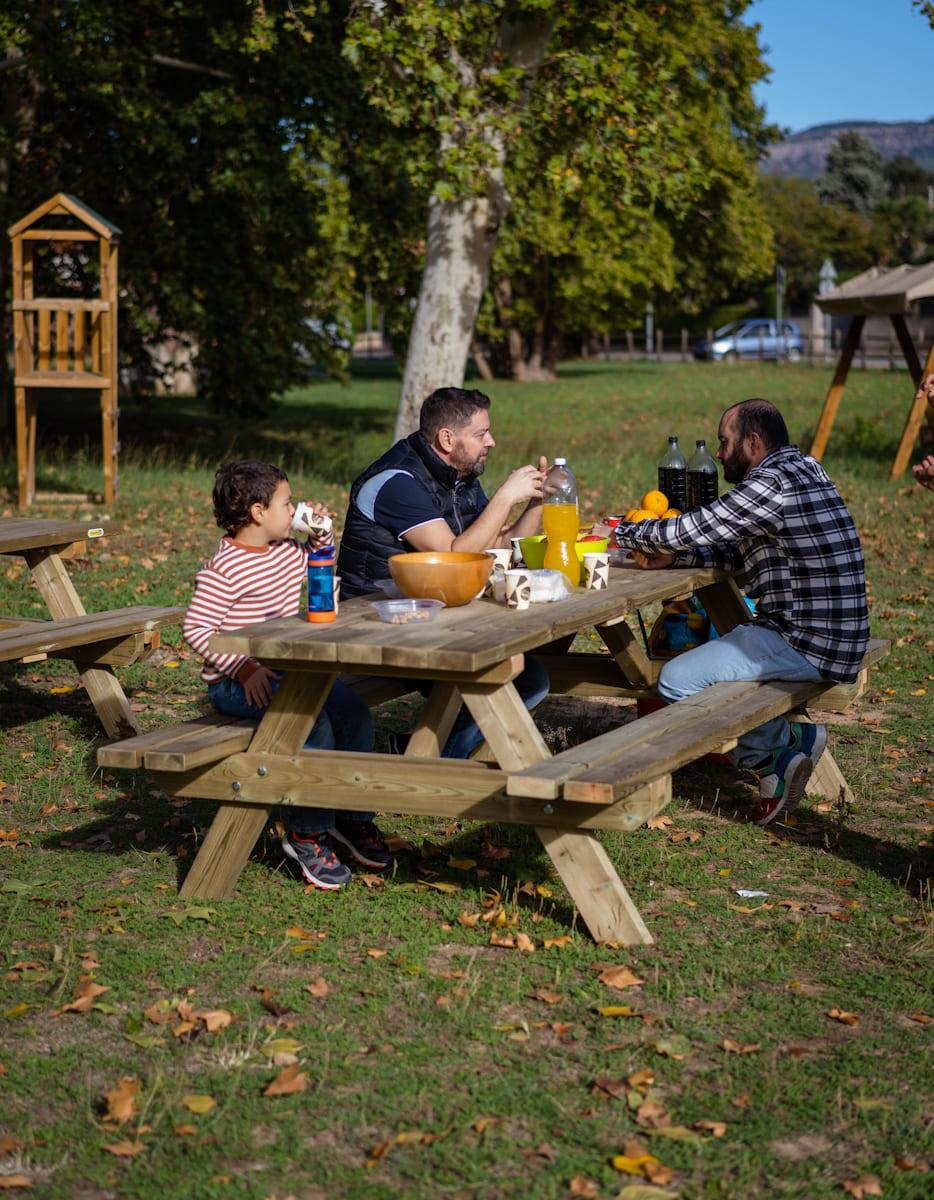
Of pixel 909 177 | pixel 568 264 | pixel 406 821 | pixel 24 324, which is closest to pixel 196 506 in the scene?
pixel 24 324

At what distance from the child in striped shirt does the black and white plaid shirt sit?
1361 millimetres

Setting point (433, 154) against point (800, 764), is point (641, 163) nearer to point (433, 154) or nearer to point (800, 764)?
point (433, 154)

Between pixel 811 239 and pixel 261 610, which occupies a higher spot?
pixel 811 239

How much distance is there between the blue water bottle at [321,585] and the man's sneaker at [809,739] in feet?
6.82

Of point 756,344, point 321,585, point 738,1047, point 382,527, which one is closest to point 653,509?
point 382,527

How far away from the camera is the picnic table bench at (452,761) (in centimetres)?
432

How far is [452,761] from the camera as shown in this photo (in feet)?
15.2

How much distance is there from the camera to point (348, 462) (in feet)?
Answer: 61.7

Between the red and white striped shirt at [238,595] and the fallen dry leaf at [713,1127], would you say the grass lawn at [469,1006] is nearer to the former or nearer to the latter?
the fallen dry leaf at [713,1127]

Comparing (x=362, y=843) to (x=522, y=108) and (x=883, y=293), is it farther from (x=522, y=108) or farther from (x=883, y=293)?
(x=883, y=293)

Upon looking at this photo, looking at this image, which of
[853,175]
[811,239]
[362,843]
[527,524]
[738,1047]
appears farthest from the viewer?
[853,175]

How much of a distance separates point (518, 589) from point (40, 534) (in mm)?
2946

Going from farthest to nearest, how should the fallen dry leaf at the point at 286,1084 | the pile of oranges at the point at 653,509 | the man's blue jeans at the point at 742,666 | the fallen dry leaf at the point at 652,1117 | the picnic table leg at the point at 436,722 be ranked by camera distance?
the pile of oranges at the point at 653,509 < the man's blue jeans at the point at 742,666 < the picnic table leg at the point at 436,722 < the fallen dry leaf at the point at 286,1084 < the fallen dry leaf at the point at 652,1117

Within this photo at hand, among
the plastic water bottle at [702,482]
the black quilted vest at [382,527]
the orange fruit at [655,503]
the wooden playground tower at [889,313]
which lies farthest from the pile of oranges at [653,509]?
the wooden playground tower at [889,313]
